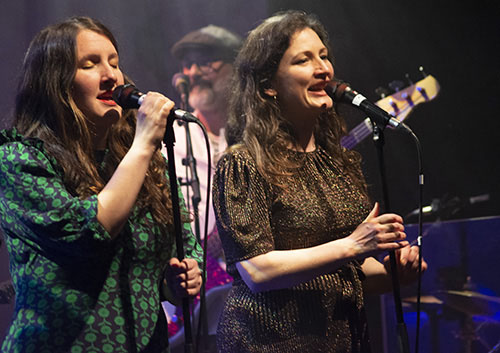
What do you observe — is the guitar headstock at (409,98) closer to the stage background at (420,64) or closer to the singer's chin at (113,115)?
the stage background at (420,64)

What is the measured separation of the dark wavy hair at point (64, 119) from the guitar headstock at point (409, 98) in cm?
220

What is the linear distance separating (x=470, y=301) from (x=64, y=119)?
8.20ft

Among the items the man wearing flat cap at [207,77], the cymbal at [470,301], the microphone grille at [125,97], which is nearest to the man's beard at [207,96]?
the man wearing flat cap at [207,77]

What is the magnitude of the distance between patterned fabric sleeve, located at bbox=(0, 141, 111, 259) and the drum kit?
2.33m

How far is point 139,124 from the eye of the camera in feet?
4.94

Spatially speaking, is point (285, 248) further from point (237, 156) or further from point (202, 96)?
point (202, 96)

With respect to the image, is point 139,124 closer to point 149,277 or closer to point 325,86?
point 149,277

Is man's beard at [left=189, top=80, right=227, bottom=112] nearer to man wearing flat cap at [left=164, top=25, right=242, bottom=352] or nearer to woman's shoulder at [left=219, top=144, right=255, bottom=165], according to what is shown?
man wearing flat cap at [left=164, top=25, right=242, bottom=352]

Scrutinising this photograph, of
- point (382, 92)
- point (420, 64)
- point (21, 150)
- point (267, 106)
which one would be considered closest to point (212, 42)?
point (382, 92)

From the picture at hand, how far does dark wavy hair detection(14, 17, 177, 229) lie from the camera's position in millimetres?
1569

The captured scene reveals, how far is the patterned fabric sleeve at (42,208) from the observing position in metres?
1.39

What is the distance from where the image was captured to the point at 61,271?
1468 mm

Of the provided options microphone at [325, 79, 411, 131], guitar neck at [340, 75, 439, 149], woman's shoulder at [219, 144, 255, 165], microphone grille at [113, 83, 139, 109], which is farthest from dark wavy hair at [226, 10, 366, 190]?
guitar neck at [340, 75, 439, 149]

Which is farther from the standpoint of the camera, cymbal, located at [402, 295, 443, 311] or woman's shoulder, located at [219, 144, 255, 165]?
cymbal, located at [402, 295, 443, 311]
